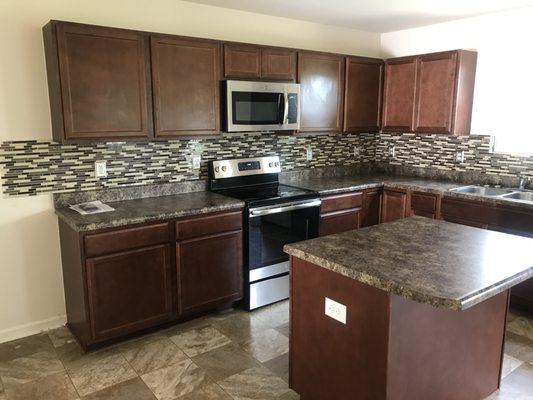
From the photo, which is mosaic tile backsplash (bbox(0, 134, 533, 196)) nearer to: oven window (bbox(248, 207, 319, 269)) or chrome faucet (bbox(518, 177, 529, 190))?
chrome faucet (bbox(518, 177, 529, 190))

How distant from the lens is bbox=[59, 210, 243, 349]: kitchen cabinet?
2684mm

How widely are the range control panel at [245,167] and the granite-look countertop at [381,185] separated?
0.28 metres

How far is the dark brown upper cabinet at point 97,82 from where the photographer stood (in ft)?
8.71

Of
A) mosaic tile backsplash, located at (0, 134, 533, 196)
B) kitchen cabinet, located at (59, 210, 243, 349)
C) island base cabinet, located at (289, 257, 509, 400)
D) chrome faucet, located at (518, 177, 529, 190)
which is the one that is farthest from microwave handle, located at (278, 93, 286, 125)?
chrome faucet, located at (518, 177, 529, 190)

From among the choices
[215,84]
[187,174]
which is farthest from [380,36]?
[187,174]

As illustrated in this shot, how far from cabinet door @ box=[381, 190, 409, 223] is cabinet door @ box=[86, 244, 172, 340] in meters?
2.22

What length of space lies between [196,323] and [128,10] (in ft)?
7.56

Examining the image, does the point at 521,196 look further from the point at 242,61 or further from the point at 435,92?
the point at 242,61

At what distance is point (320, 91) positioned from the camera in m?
3.91

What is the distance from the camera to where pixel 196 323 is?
3.20m

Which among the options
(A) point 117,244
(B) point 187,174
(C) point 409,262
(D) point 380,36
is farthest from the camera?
(D) point 380,36

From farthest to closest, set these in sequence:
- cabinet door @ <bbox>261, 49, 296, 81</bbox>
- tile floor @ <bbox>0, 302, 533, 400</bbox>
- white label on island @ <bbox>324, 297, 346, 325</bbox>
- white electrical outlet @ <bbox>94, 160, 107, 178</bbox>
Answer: cabinet door @ <bbox>261, 49, 296, 81</bbox> < white electrical outlet @ <bbox>94, 160, 107, 178</bbox> < tile floor @ <bbox>0, 302, 533, 400</bbox> < white label on island @ <bbox>324, 297, 346, 325</bbox>

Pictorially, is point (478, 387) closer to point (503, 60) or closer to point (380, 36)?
point (503, 60)

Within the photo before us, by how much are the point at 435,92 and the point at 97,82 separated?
2.88 meters
